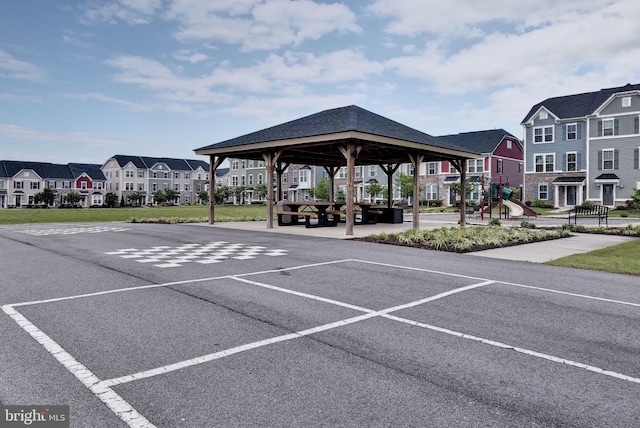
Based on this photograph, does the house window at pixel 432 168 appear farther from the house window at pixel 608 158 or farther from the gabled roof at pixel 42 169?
the gabled roof at pixel 42 169

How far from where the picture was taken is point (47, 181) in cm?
7462

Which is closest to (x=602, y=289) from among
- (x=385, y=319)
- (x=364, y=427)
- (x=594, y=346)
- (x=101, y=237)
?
(x=594, y=346)

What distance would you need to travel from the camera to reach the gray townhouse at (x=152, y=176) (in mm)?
77000

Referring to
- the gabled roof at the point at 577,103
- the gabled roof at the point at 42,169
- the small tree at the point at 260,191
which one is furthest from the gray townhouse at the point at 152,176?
the gabled roof at the point at 577,103

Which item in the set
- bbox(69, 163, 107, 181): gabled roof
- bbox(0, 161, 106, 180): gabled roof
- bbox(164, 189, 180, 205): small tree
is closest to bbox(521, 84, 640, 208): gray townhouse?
bbox(164, 189, 180, 205): small tree

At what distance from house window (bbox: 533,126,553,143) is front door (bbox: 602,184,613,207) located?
6617 millimetres

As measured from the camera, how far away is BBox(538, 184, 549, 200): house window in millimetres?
40844

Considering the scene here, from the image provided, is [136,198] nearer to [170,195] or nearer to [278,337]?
[170,195]

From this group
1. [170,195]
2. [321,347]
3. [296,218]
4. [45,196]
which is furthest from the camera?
[170,195]

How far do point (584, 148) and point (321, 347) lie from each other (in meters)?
42.6

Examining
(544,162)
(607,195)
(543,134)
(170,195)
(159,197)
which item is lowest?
(607,195)

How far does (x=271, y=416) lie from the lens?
2.67 meters

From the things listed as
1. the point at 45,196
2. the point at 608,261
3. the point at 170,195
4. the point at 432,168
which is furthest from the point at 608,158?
the point at 45,196

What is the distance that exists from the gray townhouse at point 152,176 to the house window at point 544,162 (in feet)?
201
